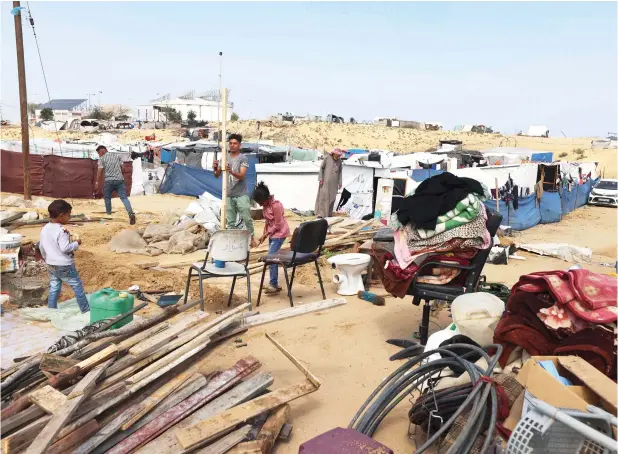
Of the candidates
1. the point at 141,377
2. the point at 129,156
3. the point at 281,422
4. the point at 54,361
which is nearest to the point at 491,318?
the point at 281,422

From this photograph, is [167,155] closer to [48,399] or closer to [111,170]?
[111,170]

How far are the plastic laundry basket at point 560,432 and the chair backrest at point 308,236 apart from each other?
4.46 metres

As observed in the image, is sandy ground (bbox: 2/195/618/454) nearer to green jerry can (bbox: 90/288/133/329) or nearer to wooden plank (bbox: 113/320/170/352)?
wooden plank (bbox: 113/320/170/352)

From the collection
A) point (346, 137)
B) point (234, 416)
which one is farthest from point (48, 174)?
point (346, 137)

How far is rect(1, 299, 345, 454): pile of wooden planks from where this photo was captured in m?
3.29

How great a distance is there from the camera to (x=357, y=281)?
798 cm

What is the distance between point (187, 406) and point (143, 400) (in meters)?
0.31

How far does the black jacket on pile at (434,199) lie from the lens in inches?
212

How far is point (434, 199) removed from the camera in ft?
18.0

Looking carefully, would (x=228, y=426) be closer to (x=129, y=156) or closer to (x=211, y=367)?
(x=211, y=367)

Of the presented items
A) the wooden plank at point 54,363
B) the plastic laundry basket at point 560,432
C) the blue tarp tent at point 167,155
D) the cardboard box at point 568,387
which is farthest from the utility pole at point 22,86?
the plastic laundry basket at point 560,432

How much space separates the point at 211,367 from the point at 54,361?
1602 mm

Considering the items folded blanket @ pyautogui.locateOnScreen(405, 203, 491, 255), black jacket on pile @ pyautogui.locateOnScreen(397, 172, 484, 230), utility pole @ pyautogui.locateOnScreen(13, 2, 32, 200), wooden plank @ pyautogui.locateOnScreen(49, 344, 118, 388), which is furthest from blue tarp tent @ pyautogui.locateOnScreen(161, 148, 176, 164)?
wooden plank @ pyautogui.locateOnScreen(49, 344, 118, 388)

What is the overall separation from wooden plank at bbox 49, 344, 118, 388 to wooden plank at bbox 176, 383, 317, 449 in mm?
872
